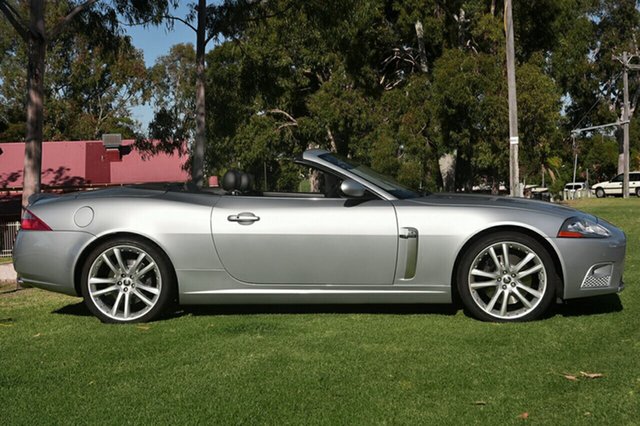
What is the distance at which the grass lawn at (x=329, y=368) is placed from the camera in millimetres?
3186

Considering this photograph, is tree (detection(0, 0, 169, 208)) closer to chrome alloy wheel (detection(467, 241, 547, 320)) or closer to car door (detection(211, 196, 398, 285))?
car door (detection(211, 196, 398, 285))

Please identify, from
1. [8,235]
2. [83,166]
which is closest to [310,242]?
[8,235]

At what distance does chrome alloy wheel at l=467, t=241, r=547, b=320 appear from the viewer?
16.0 feet

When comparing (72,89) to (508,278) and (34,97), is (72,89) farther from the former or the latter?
(508,278)

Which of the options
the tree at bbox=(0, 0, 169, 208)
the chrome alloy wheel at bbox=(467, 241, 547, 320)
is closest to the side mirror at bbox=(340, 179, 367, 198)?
the chrome alloy wheel at bbox=(467, 241, 547, 320)

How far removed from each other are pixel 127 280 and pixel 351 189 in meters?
1.85

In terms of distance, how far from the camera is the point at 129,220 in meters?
5.19

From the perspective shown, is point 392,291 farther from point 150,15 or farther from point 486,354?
point 150,15

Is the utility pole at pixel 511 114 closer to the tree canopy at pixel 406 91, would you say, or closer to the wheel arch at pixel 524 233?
the tree canopy at pixel 406 91

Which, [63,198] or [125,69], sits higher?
[125,69]

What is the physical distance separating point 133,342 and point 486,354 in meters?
2.31

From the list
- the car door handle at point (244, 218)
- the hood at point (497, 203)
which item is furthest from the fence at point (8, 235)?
the hood at point (497, 203)

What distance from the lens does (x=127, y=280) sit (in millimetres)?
5219

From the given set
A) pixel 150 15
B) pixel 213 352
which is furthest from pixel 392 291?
pixel 150 15
